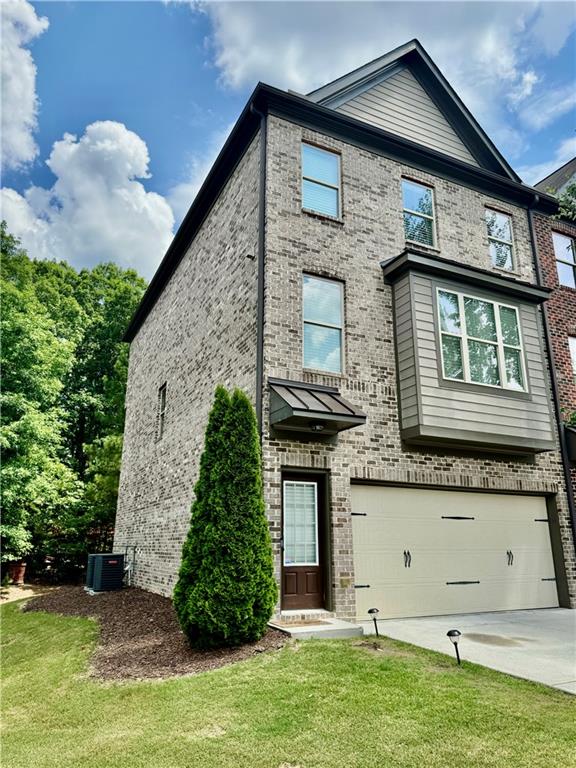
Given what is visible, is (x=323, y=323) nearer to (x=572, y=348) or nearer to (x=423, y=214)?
(x=423, y=214)

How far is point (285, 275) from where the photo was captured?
28.4 feet

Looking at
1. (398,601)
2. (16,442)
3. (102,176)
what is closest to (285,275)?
(398,601)

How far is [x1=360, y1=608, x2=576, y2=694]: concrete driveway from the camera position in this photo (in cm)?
518

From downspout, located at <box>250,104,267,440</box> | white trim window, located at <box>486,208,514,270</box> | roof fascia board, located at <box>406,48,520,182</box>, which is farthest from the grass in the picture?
roof fascia board, located at <box>406,48,520,182</box>

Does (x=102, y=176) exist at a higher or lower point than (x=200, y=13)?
higher

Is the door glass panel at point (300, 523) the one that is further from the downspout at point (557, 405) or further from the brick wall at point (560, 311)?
the brick wall at point (560, 311)

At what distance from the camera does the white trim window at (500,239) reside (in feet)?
37.7

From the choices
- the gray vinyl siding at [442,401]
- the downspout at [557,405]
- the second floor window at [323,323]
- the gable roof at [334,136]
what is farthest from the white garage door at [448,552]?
the gable roof at [334,136]

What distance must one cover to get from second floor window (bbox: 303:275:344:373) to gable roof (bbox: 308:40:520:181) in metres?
4.52

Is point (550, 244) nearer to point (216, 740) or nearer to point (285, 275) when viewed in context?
point (285, 275)

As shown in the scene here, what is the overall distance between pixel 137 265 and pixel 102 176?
21.2ft

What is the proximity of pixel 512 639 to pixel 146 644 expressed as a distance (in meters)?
5.00

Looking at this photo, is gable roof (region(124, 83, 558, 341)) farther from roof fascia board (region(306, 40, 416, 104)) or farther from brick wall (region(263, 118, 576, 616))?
roof fascia board (region(306, 40, 416, 104))

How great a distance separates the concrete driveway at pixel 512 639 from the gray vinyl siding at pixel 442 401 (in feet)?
9.75
